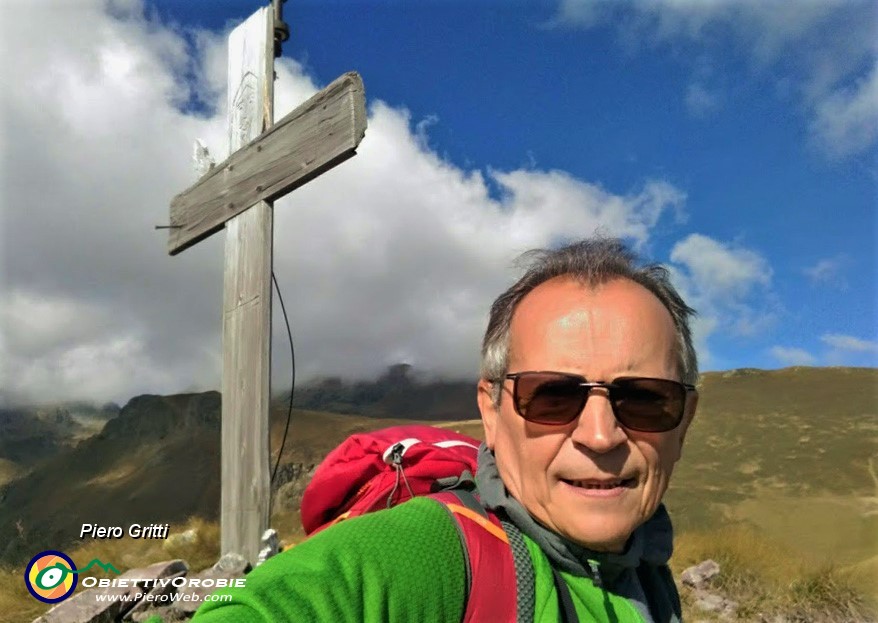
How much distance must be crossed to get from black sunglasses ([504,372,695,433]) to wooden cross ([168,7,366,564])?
1467mm

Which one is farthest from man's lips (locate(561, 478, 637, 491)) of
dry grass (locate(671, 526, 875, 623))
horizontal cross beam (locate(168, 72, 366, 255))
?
dry grass (locate(671, 526, 875, 623))

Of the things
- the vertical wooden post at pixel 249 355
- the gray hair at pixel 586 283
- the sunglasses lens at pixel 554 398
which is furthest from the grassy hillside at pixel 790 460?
the sunglasses lens at pixel 554 398

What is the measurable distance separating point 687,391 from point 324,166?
1.67 m

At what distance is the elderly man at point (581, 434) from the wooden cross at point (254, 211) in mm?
1354

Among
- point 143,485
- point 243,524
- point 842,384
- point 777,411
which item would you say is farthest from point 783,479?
point 143,485

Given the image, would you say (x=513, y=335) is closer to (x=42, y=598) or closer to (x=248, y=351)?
(x=248, y=351)

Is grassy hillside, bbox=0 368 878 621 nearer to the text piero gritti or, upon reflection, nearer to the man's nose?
the text piero gritti

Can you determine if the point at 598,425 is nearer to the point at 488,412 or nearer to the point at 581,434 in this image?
the point at 581,434

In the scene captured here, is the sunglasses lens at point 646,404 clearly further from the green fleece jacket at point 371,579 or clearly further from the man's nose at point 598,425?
the green fleece jacket at point 371,579

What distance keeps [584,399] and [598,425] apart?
0.05 meters

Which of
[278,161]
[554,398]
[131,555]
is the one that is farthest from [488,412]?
[131,555]

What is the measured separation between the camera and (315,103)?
2.51 meters

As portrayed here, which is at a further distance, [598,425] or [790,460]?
[790,460]

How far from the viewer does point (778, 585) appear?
5941 millimetres
